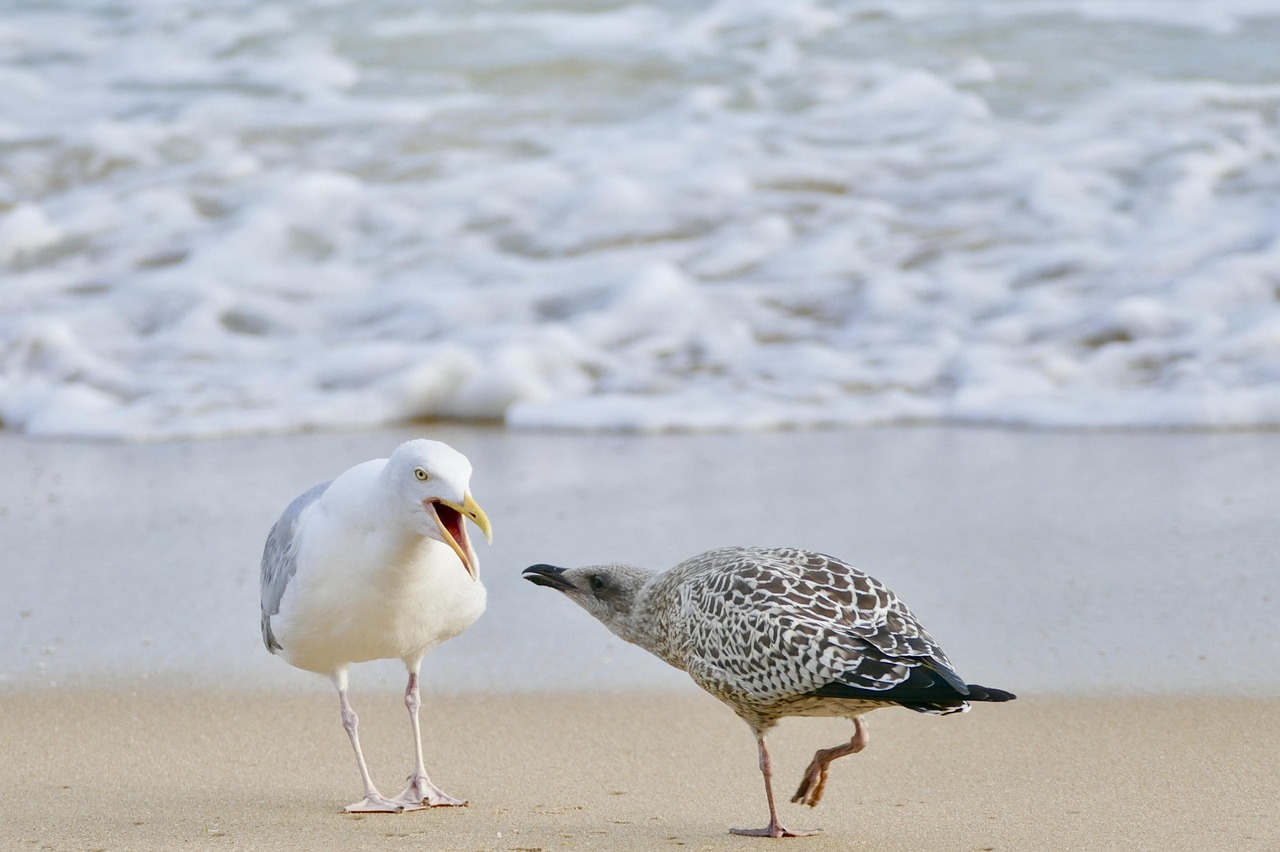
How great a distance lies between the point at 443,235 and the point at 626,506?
4.84 m

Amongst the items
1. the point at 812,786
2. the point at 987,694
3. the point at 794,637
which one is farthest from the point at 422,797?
the point at 987,694

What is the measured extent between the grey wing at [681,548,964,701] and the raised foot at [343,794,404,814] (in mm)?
798

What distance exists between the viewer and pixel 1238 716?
393 centimetres

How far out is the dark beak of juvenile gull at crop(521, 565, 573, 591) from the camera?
4.00 m

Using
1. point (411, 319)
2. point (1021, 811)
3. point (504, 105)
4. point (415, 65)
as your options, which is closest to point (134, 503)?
point (411, 319)

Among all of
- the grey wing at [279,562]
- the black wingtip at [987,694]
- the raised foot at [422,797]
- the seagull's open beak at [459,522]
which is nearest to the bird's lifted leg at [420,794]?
the raised foot at [422,797]

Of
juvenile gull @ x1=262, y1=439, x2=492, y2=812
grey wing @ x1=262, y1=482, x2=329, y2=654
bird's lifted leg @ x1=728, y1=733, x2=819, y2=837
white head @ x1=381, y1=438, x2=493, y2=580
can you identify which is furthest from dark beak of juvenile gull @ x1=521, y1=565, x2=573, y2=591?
bird's lifted leg @ x1=728, y1=733, x2=819, y2=837

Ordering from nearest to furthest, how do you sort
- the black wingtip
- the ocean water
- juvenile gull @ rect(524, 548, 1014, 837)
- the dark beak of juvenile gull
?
the black wingtip < juvenile gull @ rect(524, 548, 1014, 837) < the dark beak of juvenile gull < the ocean water

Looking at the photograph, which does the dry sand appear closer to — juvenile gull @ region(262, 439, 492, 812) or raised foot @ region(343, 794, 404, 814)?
raised foot @ region(343, 794, 404, 814)

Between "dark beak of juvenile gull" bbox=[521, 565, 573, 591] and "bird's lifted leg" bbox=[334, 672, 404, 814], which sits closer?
"bird's lifted leg" bbox=[334, 672, 404, 814]

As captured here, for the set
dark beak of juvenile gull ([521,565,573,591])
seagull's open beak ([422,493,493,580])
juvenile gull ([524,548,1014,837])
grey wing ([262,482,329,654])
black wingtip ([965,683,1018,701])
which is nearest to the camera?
black wingtip ([965,683,1018,701])

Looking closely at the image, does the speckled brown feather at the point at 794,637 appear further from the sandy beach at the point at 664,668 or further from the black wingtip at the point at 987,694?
the sandy beach at the point at 664,668

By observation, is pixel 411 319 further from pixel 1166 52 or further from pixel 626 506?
pixel 1166 52

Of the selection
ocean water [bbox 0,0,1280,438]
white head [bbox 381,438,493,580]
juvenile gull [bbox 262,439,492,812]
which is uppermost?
white head [bbox 381,438,493,580]
